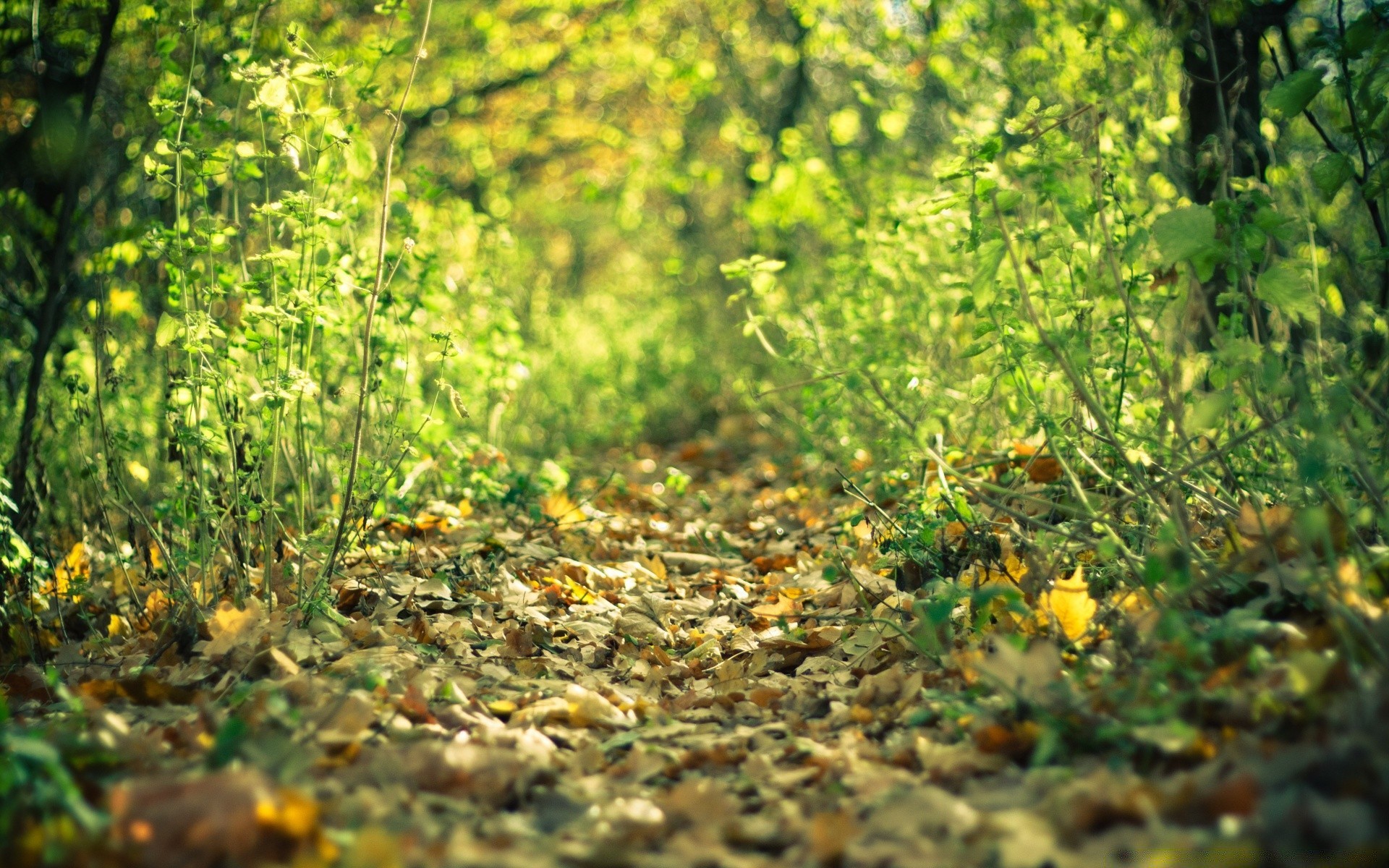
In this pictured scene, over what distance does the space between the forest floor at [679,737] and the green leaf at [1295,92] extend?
1.26 metres

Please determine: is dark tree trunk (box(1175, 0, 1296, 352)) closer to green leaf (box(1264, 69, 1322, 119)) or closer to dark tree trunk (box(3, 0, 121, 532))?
green leaf (box(1264, 69, 1322, 119))

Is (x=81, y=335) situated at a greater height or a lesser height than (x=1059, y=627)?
greater

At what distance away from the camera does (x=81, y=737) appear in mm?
1751

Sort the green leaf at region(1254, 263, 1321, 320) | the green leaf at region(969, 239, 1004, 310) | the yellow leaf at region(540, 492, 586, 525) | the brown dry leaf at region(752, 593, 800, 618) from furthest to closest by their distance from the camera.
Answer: the yellow leaf at region(540, 492, 586, 525) → the brown dry leaf at region(752, 593, 800, 618) → the green leaf at region(969, 239, 1004, 310) → the green leaf at region(1254, 263, 1321, 320)

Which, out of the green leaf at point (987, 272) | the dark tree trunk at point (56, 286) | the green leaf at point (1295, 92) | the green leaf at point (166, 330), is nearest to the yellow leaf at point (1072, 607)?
the green leaf at point (987, 272)

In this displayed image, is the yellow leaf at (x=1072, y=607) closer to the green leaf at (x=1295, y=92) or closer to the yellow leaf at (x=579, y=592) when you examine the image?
the green leaf at (x=1295, y=92)

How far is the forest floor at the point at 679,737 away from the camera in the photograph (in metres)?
1.42

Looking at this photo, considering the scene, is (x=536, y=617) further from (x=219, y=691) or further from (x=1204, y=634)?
(x=1204, y=634)

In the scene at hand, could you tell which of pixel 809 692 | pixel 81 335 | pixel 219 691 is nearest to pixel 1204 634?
pixel 809 692

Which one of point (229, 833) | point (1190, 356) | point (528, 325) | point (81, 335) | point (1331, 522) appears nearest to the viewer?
point (229, 833)

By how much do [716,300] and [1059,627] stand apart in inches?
313

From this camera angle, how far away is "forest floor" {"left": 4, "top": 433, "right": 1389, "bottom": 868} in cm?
142

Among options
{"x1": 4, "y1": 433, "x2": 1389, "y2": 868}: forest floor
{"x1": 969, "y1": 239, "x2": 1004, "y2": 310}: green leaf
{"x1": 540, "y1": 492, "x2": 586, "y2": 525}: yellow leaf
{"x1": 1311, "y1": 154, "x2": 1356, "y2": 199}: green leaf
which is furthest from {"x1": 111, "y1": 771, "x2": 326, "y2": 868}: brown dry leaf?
{"x1": 1311, "y1": 154, "x2": 1356, "y2": 199}: green leaf

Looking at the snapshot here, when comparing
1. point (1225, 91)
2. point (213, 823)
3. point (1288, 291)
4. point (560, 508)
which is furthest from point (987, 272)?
point (560, 508)
